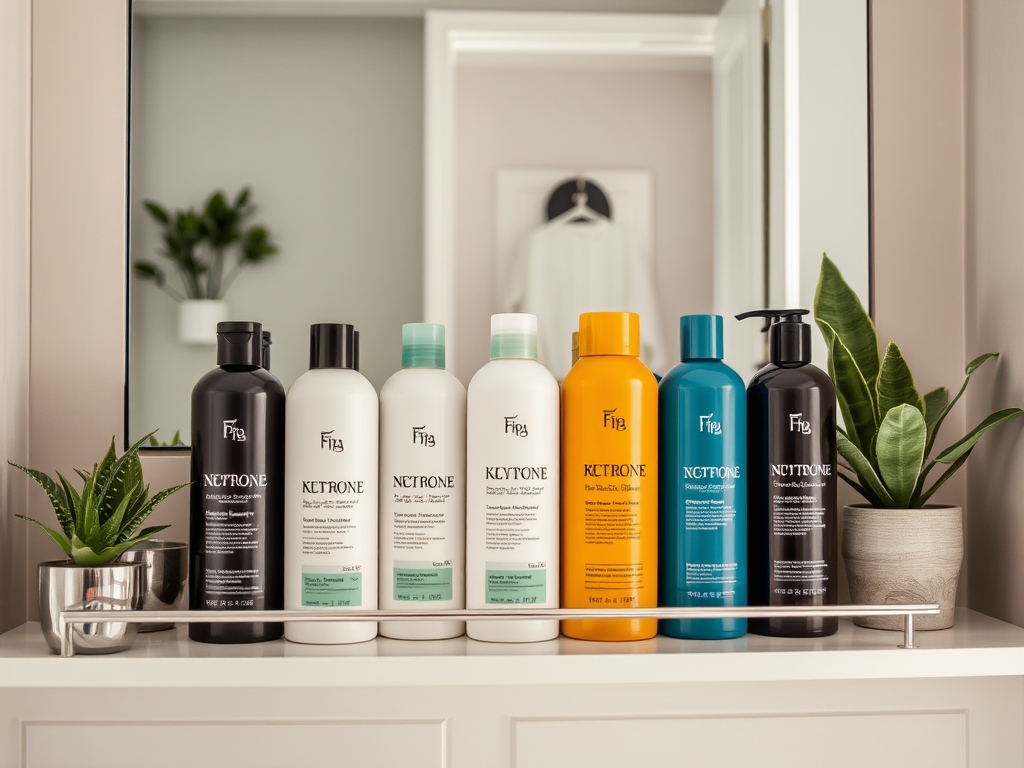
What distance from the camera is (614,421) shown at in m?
0.56

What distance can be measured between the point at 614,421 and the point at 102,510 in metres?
0.36

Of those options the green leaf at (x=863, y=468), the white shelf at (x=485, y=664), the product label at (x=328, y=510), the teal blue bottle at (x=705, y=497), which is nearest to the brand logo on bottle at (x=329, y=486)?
the product label at (x=328, y=510)

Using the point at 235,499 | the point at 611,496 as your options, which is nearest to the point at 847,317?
the point at 611,496

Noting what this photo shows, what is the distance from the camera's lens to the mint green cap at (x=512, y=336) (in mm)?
576

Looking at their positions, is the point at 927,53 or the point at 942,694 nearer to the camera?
the point at 942,694

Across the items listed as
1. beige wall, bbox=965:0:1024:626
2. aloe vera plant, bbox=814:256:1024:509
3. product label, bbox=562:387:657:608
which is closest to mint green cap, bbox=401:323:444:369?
product label, bbox=562:387:657:608

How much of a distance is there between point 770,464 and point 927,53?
415 mm

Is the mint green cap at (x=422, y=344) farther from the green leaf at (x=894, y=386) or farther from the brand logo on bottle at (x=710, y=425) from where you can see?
the green leaf at (x=894, y=386)

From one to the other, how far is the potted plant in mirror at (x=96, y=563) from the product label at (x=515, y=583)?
23 cm

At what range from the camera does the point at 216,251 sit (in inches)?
28.3

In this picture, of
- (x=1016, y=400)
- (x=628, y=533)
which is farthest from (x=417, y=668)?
(x=1016, y=400)

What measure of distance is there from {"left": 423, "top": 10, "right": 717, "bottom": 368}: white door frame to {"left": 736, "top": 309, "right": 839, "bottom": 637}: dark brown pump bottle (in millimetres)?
288

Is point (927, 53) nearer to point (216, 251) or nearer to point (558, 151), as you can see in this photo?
point (558, 151)

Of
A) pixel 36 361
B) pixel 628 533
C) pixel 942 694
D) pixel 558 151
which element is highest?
pixel 558 151
